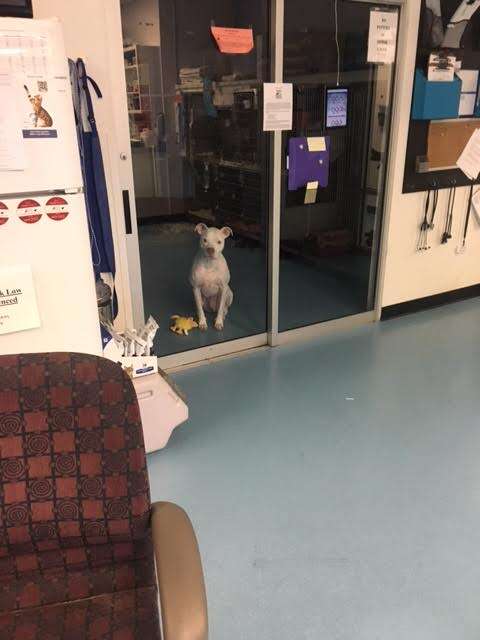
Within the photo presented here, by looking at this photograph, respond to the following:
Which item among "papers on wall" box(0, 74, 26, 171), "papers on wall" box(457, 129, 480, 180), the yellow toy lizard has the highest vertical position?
"papers on wall" box(0, 74, 26, 171)

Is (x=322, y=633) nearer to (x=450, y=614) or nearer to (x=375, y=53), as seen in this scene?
(x=450, y=614)

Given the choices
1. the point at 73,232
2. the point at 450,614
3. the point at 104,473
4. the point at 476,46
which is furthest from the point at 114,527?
the point at 476,46

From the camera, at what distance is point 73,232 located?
1.64 meters

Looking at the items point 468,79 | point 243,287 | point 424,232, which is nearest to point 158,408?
point 243,287

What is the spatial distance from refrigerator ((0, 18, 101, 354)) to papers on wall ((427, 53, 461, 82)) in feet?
8.60

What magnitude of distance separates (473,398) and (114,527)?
7.49 feet

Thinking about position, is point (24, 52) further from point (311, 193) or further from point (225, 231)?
point (311, 193)

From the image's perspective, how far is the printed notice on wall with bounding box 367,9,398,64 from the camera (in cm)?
307

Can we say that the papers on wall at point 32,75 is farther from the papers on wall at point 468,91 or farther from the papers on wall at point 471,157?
the papers on wall at point 471,157

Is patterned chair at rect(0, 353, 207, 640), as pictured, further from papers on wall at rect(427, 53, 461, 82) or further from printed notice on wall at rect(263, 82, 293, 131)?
papers on wall at rect(427, 53, 461, 82)

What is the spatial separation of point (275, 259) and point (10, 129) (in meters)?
1.99

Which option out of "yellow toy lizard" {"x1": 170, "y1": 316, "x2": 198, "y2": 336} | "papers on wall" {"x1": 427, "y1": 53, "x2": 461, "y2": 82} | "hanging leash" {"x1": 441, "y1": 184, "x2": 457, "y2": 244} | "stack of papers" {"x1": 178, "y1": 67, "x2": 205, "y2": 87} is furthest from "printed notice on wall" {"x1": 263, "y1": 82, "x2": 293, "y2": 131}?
"hanging leash" {"x1": 441, "y1": 184, "x2": 457, "y2": 244}

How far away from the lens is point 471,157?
3703 mm

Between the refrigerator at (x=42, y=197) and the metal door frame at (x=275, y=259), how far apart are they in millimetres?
Result: 980
